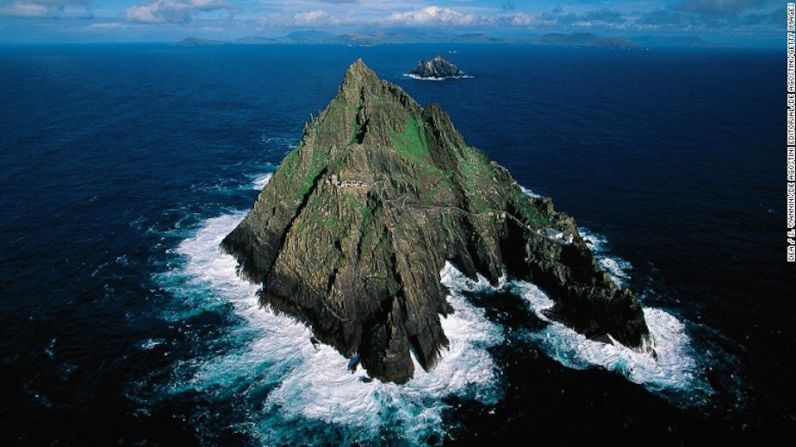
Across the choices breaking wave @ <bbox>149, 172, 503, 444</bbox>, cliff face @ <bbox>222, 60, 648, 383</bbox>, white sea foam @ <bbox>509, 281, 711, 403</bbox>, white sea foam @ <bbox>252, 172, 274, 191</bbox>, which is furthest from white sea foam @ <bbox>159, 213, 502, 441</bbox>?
white sea foam @ <bbox>252, 172, 274, 191</bbox>

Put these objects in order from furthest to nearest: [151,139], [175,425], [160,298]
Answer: [151,139], [160,298], [175,425]

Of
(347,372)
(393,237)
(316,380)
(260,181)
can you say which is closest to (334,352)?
(347,372)

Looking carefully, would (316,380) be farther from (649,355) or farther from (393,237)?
(649,355)

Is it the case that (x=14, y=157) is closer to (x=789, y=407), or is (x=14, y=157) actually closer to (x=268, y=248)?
(x=268, y=248)

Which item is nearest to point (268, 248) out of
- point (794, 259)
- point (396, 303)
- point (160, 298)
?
point (160, 298)

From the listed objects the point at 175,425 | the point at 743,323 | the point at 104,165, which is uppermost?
the point at 104,165
